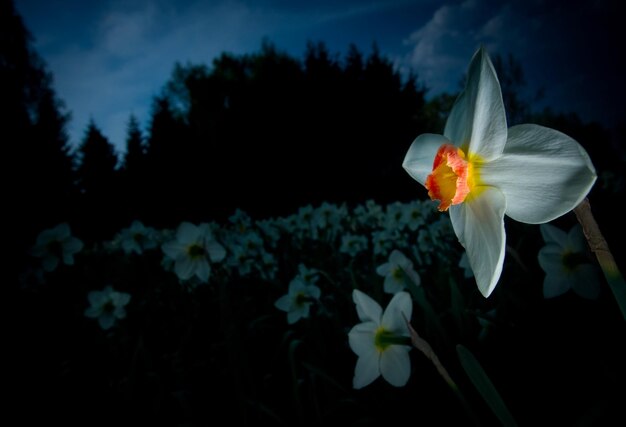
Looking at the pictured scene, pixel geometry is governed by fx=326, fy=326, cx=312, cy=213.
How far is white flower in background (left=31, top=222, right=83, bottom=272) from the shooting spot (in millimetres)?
2277

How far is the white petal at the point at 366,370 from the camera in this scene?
2.94ft

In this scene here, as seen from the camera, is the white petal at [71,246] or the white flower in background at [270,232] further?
the white flower in background at [270,232]

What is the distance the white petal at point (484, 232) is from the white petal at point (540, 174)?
0.02 metres

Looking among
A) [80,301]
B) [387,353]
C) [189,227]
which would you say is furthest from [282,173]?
[387,353]

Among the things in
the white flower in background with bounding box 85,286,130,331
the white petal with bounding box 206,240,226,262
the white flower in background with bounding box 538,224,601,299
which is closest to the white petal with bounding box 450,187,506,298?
the white flower in background with bounding box 538,224,601,299

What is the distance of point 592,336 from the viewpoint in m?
0.95

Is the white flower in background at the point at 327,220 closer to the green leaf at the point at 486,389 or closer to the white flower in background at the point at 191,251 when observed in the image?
the white flower in background at the point at 191,251

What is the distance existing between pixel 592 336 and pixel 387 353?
0.61 m

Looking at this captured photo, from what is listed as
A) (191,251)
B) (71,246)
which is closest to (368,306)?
(191,251)

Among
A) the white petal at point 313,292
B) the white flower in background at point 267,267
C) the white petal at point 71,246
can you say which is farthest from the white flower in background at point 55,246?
the white petal at point 313,292

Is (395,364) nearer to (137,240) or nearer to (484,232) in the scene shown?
(484,232)

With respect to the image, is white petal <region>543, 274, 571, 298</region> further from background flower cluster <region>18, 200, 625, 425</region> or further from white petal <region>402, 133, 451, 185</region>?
white petal <region>402, 133, 451, 185</region>

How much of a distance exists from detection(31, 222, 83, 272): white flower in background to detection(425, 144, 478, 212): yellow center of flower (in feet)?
8.32

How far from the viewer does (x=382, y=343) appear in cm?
90
